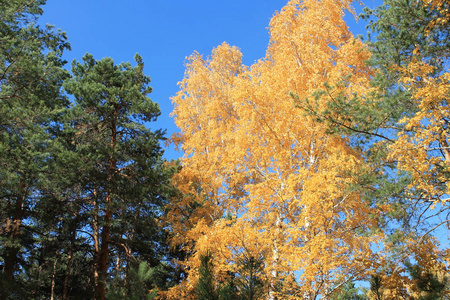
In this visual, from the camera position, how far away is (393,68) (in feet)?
20.9

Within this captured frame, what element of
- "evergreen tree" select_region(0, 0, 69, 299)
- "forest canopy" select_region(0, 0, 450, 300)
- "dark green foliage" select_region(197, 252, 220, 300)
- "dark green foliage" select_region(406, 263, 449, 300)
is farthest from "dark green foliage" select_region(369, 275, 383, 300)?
"evergreen tree" select_region(0, 0, 69, 299)

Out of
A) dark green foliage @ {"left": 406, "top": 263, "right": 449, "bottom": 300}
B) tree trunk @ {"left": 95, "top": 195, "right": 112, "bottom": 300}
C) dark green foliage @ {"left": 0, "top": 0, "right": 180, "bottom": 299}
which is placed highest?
dark green foliage @ {"left": 0, "top": 0, "right": 180, "bottom": 299}

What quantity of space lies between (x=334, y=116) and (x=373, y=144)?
115cm

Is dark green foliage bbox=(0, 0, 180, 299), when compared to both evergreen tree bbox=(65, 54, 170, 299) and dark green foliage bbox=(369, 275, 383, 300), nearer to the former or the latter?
evergreen tree bbox=(65, 54, 170, 299)

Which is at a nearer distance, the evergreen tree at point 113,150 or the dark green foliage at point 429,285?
the dark green foliage at point 429,285

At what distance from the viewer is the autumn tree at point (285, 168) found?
6.30 metres

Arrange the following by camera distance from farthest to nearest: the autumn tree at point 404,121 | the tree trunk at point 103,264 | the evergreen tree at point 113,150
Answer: the evergreen tree at point 113,150
the tree trunk at point 103,264
the autumn tree at point 404,121

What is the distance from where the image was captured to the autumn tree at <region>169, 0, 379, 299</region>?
248 inches

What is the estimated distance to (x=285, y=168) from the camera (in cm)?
833

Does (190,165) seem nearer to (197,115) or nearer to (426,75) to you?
(197,115)

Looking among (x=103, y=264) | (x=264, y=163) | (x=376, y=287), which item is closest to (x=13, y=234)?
(x=103, y=264)

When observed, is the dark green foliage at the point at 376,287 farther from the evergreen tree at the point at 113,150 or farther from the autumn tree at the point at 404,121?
the evergreen tree at the point at 113,150

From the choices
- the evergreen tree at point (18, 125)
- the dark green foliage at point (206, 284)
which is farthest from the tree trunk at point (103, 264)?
the dark green foliage at point (206, 284)

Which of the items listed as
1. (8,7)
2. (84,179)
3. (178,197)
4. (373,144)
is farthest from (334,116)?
(8,7)
